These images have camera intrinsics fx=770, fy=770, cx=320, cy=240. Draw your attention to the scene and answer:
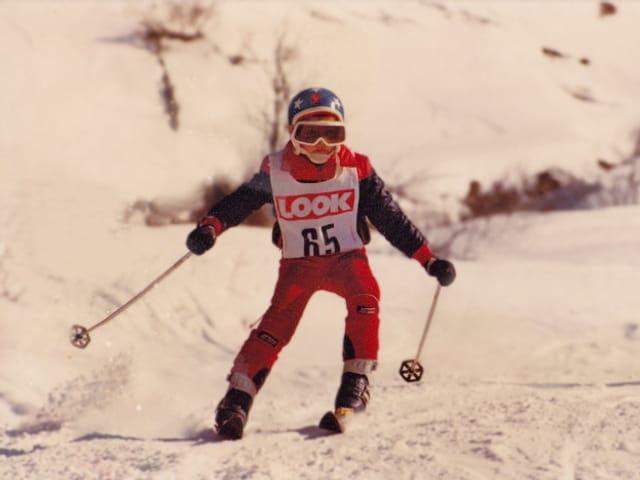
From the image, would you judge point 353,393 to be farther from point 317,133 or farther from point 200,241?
point 317,133

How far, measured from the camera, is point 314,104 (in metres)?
3.62

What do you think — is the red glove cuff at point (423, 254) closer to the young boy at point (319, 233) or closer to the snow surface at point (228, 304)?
the young boy at point (319, 233)

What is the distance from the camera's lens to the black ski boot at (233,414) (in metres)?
3.51

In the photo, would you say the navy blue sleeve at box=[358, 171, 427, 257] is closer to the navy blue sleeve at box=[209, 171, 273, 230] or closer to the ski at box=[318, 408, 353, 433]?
the navy blue sleeve at box=[209, 171, 273, 230]

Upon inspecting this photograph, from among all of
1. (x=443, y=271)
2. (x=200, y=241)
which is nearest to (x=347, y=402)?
(x=443, y=271)

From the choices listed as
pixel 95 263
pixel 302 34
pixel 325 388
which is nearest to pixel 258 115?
pixel 302 34

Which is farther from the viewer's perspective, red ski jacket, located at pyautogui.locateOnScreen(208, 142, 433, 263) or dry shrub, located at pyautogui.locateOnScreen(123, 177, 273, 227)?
dry shrub, located at pyautogui.locateOnScreen(123, 177, 273, 227)

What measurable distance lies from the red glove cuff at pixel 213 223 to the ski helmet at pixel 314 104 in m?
0.60

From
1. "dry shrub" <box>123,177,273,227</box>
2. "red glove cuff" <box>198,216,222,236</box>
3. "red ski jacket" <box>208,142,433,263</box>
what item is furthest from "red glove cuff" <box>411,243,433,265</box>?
"dry shrub" <box>123,177,273,227</box>

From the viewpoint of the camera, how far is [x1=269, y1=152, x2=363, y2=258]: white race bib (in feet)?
12.2

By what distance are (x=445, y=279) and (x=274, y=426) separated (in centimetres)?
116

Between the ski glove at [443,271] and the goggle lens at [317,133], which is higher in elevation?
the goggle lens at [317,133]

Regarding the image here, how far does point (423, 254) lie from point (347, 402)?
82 cm

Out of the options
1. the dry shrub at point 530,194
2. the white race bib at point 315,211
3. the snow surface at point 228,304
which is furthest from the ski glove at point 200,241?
the dry shrub at point 530,194
